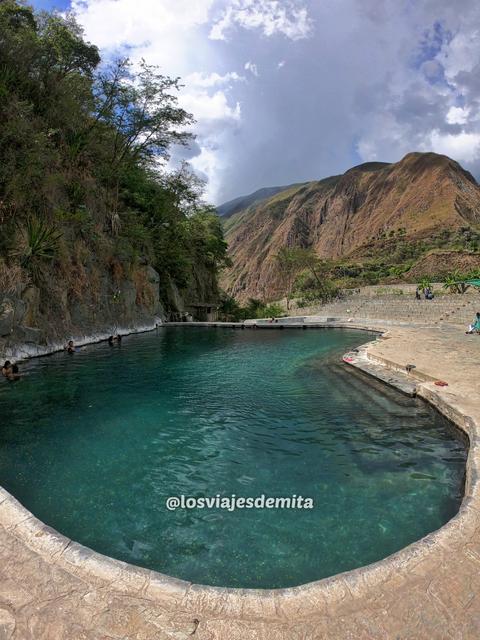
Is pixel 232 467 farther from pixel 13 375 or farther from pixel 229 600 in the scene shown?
pixel 13 375

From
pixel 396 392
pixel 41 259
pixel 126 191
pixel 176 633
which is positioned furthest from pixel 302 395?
pixel 126 191

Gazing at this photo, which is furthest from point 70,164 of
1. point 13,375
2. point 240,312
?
point 240,312

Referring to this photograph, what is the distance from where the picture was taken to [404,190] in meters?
137

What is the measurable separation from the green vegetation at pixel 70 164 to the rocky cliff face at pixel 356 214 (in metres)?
77.5

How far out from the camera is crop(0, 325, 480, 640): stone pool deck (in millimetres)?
2682

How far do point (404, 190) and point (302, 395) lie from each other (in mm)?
149172

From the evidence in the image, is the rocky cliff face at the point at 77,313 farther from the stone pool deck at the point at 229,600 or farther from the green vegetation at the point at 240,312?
the green vegetation at the point at 240,312

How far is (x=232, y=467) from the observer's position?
6332mm

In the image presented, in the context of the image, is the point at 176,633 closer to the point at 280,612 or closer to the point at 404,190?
the point at 280,612

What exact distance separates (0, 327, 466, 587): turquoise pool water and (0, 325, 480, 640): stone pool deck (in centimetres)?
74

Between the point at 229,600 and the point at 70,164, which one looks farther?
the point at 70,164

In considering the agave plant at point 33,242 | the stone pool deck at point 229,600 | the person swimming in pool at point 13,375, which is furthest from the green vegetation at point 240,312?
the stone pool deck at point 229,600

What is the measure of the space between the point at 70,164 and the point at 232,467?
21.2m

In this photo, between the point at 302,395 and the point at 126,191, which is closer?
the point at 302,395
